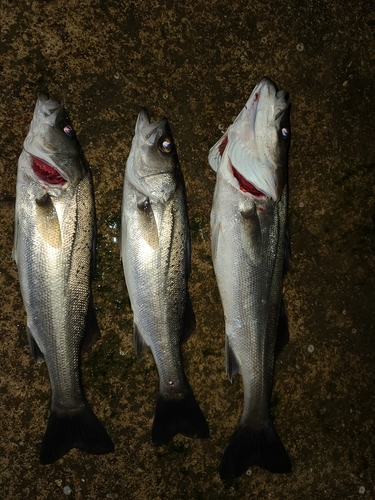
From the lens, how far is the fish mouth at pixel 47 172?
2.66 meters

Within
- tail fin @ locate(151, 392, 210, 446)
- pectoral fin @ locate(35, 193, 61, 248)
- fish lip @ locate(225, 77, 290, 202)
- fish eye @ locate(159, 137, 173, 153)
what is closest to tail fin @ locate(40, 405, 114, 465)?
tail fin @ locate(151, 392, 210, 446)

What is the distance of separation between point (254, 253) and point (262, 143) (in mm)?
725

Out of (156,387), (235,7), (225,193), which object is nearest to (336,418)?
(156,387)

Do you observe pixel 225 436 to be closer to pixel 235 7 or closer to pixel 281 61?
pixel 281 61

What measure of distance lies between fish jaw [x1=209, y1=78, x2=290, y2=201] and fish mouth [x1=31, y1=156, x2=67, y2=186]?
43.0 inches

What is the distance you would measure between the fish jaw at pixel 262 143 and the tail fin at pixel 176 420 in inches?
58.1

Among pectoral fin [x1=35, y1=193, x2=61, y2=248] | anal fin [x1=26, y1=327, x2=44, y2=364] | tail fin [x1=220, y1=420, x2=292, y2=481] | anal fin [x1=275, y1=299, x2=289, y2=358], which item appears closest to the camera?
pectoral fin [x1=35, y1=193, x2=61, y2=248]

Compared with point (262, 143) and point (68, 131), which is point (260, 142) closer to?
point (262, 143)

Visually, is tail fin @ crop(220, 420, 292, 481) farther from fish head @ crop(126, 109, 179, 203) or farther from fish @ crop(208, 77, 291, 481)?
fish head @ crop(126, 109, 179, 203)

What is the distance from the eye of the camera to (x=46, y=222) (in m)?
2.62

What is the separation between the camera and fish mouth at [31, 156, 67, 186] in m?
2.66

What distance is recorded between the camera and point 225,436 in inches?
129

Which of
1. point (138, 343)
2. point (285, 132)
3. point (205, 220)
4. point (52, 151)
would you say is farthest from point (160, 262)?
point (285, 132)

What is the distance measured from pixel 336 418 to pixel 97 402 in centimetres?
188
